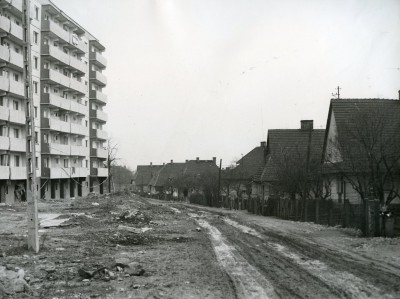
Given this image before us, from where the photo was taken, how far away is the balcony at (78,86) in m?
58.8

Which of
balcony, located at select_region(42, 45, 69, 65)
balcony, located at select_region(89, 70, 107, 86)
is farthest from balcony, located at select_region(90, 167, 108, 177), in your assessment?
balcony, located at select_region(42, 45, 69, 65)

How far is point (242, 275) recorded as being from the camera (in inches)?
398

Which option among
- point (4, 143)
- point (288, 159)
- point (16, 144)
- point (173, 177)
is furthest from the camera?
point (173, 177)

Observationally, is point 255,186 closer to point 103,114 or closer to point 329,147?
point 329,147

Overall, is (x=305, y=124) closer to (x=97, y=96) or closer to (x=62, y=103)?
(x=62, y=103)

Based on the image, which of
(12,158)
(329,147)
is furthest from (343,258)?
(12,158)

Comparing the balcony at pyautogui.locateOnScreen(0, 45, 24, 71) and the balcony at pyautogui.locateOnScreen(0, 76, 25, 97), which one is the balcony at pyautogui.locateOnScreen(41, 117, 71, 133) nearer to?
the balcony at pyautogui.locateOnScreen(0, 76, 25, 97)

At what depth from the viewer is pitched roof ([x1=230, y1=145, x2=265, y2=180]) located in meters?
64.3

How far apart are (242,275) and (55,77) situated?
1910 inches

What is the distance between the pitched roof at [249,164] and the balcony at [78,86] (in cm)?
2356

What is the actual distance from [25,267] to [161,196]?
78.4 m

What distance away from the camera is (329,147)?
30438 mm

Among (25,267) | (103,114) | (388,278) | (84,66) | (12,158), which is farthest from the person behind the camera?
(103,114)

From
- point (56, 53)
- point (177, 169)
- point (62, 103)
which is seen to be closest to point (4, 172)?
point (62, 103)
